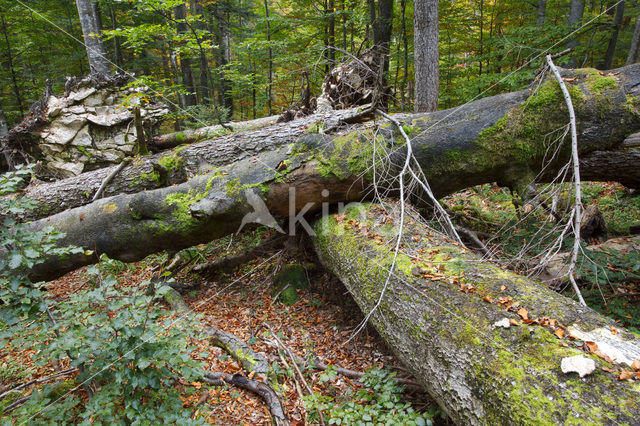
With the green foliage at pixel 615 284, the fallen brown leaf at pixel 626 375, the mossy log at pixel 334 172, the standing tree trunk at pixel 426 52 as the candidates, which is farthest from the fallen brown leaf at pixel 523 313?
the standing tree trunk at pixel 426 52

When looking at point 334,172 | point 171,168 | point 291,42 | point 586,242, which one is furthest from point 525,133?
point 291,42

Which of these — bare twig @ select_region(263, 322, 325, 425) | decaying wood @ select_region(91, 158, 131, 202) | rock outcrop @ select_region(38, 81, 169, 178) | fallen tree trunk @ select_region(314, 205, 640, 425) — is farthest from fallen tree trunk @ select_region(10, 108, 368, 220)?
fallen tree trunk @ select_region(314, 205, 640, 425)

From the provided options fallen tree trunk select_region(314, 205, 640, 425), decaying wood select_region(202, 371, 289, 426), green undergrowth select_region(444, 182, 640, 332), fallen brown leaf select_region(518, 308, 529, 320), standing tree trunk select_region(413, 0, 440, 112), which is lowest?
decaying wood select_region(202, 371, 289, 426)

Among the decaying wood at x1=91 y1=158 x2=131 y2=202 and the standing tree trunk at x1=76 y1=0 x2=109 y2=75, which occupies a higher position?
the standing tree trunk at x1=76 y1=0 x2=109 y2=75

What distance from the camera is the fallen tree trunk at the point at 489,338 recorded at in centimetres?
148

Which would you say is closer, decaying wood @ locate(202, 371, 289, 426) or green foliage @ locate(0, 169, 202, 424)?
green foliage @ locate(0, 169, 202, 424)

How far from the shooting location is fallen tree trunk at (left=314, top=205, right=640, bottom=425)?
4.86ft

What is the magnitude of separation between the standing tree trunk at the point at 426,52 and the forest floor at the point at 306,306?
1.92 m

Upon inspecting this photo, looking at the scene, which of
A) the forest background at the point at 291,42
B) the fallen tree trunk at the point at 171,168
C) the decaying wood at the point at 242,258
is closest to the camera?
the decaying wood at the point at 242,258

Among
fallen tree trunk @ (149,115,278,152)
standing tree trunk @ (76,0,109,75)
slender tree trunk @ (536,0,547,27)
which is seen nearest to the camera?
fallen tree trunk @ (149,115,278,152)

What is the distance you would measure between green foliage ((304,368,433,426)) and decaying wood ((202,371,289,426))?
0.23 metres

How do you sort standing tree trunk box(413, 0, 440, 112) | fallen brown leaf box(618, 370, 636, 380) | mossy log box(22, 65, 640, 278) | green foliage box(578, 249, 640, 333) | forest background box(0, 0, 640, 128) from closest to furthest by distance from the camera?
fallen brown leaf box(618, 370, 636, 380) → green foliage box(578, 249, 640, 333) → mossy log box(22, 65, 640, 278) → standing tree trunk box(413, 0, 440, 112) → forest background box(0, 0, 640, 128)

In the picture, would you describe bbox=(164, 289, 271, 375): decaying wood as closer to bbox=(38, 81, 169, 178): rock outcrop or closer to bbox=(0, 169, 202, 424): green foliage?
bbox=(0, 169, 202, 424): green foliage

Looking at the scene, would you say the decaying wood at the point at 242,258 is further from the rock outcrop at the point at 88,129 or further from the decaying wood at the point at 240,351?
the rock outcrop at the point at 88,129
